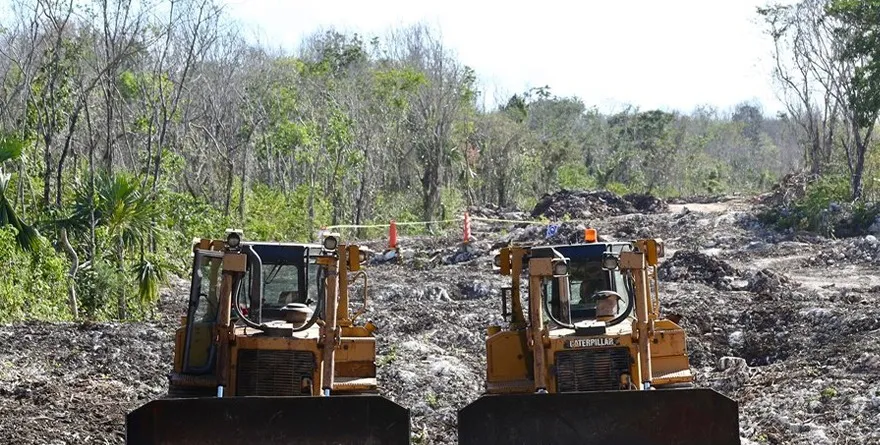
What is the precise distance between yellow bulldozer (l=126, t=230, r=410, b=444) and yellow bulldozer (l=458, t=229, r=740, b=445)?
38.7 inches

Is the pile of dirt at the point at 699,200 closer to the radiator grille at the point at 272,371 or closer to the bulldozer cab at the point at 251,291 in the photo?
the bulldozer cab at the point at 251,291

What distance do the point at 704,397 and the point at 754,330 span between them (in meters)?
8.72

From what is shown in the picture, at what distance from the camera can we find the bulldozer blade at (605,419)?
8.73 metres

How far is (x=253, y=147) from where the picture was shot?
4725 centimetres

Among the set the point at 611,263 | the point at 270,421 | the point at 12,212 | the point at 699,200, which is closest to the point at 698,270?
the point at 12,212

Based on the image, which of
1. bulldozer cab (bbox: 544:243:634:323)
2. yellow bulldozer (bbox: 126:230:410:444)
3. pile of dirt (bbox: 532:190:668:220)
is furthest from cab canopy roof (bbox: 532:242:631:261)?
pile of dirt (bbox: 532:190:668:220)

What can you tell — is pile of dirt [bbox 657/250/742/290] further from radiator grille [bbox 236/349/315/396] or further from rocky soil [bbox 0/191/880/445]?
Answer: radiator grille [bbox 236/349/315/396]

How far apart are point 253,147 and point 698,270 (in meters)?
26.6

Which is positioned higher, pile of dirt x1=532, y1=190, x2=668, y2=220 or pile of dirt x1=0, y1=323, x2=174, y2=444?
pile of dirt x1=532, y1=190, x2=668, y2=220

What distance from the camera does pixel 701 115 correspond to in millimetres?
120750

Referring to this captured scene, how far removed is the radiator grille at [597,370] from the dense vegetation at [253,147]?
1005 centimetres

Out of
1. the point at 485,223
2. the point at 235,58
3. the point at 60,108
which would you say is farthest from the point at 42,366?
the point at 485,223

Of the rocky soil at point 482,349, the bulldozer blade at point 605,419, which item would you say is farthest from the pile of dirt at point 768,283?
the bulldozer blade at point 605,419

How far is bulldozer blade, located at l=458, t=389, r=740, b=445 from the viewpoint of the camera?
873 centimetres
